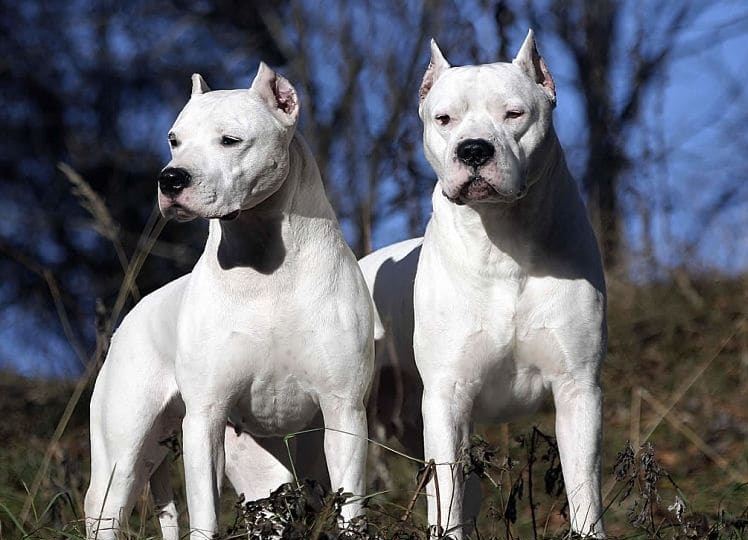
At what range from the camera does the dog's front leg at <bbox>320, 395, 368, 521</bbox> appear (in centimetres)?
425

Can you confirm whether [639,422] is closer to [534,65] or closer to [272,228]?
[534,65]

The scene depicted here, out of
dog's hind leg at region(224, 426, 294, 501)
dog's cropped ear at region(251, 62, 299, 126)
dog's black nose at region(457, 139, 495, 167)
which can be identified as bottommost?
dog's hind leg at region(224, 426, 294, 501)

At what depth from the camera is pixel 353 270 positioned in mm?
4438

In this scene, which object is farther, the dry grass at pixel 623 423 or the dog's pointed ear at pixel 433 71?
the dry grass at pixel 623 423

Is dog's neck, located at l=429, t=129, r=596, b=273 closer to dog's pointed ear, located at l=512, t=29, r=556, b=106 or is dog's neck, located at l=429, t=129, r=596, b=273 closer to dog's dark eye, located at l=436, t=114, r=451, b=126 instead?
dog's pointed ear, located at l=512, t=29, r=556, b=106

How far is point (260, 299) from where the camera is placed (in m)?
4.32

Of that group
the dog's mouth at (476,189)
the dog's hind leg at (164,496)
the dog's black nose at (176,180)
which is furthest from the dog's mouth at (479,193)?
the dog's hind leg at (164,496)

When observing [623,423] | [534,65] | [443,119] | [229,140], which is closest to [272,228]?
[229,140]

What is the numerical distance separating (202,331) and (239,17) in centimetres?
898

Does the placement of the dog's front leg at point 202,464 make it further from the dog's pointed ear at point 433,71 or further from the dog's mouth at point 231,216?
the dog's pointed ear at point 433,71

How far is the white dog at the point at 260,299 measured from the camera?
13.8 feet

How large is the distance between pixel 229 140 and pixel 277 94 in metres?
0.37

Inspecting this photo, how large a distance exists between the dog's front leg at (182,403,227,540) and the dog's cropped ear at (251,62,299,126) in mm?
1060

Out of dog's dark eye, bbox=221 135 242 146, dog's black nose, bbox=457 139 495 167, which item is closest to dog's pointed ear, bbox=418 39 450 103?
dog's black nose, bbox=457 139 495 167
